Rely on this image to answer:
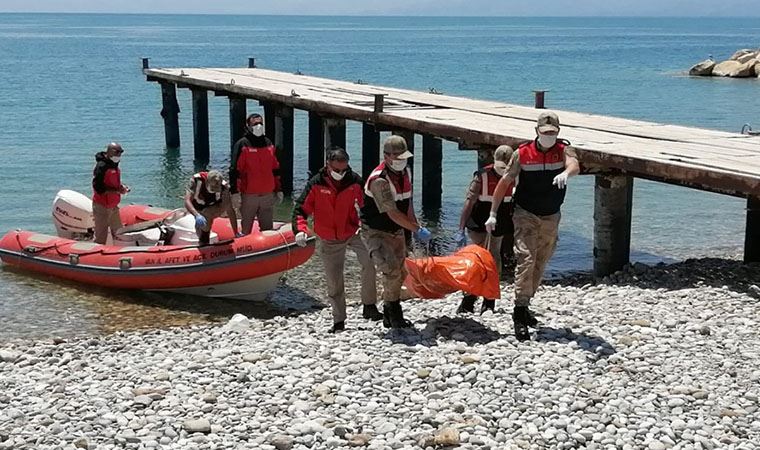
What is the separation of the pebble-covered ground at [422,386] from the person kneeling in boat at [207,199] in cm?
219

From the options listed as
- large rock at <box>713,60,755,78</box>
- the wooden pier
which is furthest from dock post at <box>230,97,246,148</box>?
large rock at <box>713,60,755,78</box>

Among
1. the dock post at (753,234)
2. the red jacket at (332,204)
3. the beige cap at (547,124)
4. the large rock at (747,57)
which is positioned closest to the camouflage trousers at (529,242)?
the beige cap at (547,124)

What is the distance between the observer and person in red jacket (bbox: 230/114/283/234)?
39.7 ft

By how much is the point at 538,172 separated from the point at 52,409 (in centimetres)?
386

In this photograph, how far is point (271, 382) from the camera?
7.37 m

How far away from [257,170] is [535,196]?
16.5 ft

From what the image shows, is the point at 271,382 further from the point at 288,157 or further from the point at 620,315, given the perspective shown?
the point at 288,157

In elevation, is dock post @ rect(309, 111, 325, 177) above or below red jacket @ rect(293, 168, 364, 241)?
below

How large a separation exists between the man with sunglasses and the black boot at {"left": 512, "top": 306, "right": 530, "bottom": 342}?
91cm

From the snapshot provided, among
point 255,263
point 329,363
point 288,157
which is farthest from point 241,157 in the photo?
point 288,157

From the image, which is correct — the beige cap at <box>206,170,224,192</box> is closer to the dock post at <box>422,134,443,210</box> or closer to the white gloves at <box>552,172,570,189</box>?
the white gloves at <box>552,172,570,189</box>

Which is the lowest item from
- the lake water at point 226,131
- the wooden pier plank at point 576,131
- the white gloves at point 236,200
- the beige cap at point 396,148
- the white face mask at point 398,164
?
the lake water at point 226,131

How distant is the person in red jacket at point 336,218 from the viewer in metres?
8.63

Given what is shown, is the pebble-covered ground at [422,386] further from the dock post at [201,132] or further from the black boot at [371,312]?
the dock post at [201,132]
